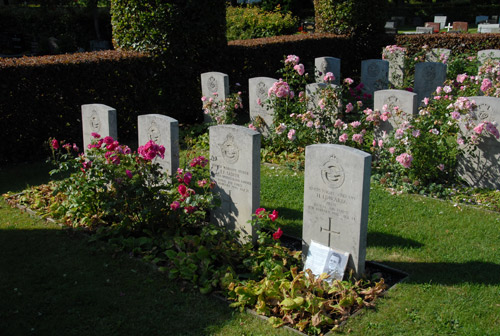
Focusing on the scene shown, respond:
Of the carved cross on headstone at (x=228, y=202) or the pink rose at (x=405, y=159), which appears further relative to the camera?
the pink rose at (x=405, y=159)

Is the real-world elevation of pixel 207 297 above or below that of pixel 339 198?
below

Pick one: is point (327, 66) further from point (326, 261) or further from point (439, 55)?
point (326, 261)

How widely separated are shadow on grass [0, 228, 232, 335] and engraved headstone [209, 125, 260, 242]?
3.46 feet

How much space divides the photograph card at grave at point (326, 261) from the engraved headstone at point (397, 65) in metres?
8.86

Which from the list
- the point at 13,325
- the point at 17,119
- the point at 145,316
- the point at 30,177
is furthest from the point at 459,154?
the point at 17,119

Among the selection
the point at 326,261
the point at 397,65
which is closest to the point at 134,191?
the point at 326,261

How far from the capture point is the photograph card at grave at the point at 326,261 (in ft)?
15.3

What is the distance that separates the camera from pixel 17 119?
336 inches

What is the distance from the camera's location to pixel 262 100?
Result: 9266mm

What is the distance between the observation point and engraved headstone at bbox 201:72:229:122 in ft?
31.5

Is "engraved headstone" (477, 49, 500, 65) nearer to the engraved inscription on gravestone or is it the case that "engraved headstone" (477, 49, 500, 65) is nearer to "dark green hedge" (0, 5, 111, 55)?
the engraved inscription on gravestone

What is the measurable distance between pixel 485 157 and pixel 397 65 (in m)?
6.33

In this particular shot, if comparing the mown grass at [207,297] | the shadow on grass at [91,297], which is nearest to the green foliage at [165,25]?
the mown grass at [207,297]

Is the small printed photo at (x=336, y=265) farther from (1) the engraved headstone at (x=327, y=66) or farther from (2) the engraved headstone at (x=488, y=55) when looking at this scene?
(2) the engraved headstone at (x=488, y=55)
